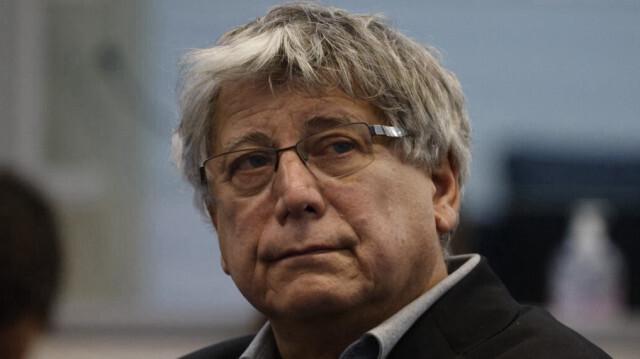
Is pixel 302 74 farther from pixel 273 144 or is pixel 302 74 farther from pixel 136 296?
pixel 136 296

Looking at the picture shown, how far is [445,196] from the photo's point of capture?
7.06 ft

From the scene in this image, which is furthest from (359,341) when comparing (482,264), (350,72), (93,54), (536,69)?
(93,54)

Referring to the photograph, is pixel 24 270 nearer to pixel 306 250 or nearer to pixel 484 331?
pixel 306 250

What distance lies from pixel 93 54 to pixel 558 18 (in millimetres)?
1880

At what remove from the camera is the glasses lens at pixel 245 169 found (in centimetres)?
203

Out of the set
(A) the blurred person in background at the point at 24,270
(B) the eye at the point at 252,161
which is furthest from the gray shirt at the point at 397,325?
(A) the blurred person in background at the point at 24,270

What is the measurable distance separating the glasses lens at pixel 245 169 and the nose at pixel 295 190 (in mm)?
44

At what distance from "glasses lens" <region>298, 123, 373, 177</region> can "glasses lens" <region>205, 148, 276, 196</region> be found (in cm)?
8

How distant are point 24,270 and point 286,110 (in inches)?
27.1

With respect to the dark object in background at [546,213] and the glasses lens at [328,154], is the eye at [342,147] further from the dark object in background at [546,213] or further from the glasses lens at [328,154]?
the dark object in background at [546,213]

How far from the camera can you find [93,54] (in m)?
4.10

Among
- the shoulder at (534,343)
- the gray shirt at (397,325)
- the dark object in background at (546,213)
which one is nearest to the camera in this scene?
the shoulder at (534,343)

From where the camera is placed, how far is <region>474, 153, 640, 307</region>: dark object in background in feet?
12.2

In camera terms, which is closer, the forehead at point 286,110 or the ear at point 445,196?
the forehead at point 286,110
